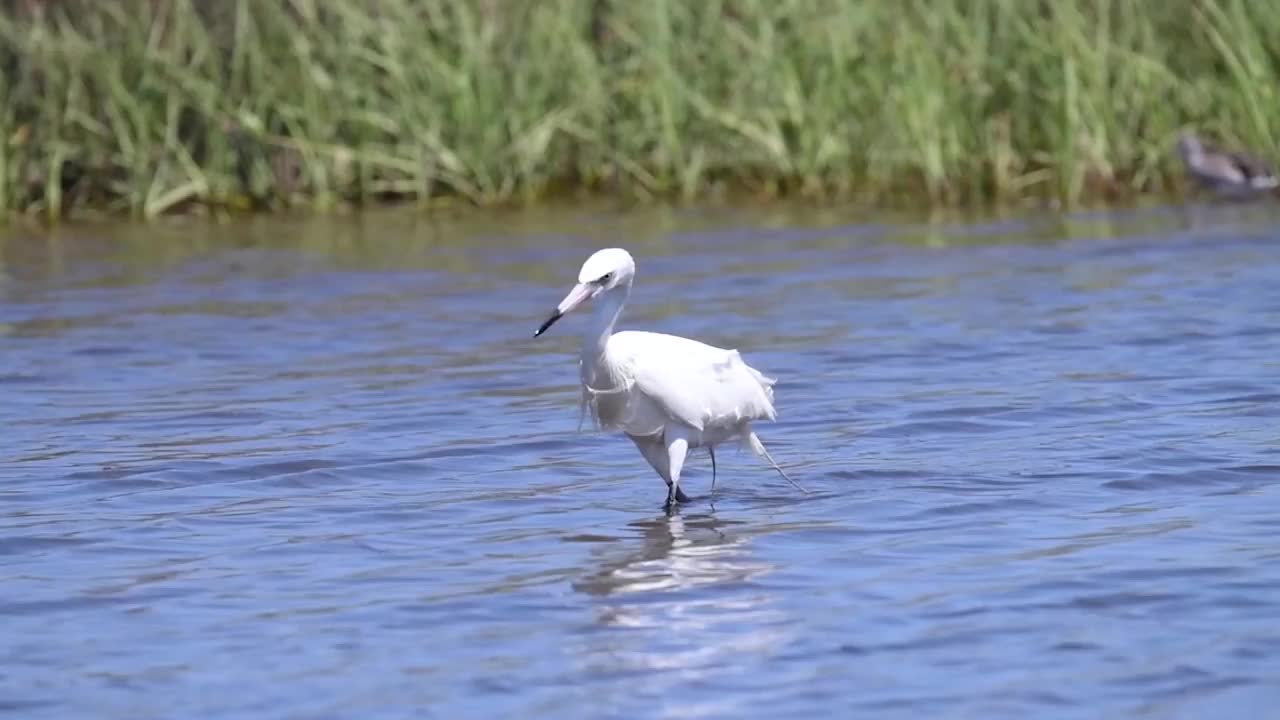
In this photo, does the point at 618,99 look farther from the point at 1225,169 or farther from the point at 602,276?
the point at 602,276

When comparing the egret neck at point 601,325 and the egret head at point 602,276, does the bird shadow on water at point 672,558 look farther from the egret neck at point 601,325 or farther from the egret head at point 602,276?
the egret head at point 602,276

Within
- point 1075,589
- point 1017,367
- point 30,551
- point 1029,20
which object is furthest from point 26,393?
A: point 1029,20

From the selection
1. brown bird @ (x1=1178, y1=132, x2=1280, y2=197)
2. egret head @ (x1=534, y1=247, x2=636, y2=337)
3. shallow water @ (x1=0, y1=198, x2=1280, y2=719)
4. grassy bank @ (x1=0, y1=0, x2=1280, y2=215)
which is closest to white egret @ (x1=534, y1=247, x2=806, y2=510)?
egret head @ (x1=534, y1=247, x2=636, y2=337)

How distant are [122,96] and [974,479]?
7.92 metres

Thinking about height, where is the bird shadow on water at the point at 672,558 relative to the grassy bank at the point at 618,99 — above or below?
below

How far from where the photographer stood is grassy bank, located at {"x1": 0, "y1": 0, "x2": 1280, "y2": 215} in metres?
13.7

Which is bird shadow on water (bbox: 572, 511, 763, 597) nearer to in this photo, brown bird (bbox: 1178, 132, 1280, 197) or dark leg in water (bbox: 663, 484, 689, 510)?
dark leg in water (bbox: 663, 484, 689, 510)

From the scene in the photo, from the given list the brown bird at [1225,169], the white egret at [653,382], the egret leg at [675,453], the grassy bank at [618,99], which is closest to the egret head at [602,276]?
the white egret at [653,382]

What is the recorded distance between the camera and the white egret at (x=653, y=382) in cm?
694

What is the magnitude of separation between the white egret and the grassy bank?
21.6ft

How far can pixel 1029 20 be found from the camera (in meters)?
14.1

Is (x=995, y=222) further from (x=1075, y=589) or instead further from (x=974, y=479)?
(x=1075, y=589)

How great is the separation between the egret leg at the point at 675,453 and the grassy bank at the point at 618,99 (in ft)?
22.0

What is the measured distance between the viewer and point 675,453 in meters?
7.01
